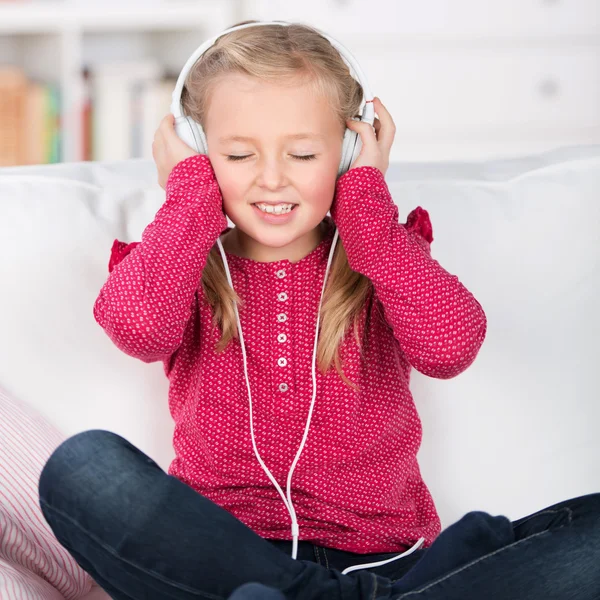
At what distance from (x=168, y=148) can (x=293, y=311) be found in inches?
10.1

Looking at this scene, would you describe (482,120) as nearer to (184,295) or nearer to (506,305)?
(506,305)

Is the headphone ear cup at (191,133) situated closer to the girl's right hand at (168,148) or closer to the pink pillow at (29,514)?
the girl's right hand at (168,148)

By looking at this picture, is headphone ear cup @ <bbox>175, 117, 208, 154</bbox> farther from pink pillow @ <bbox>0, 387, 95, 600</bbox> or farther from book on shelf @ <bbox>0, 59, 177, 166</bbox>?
book on shelf @ <bbox>0, 59, 177, 166</bbox>

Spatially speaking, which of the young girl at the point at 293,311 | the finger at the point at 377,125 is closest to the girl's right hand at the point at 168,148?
the young girl at the point at 293,311

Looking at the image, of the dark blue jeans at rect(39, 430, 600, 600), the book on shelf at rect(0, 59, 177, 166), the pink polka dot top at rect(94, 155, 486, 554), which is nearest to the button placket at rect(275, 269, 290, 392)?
the pink polka dot top at rect(94, 155, 486, 554)

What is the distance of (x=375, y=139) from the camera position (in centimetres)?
119

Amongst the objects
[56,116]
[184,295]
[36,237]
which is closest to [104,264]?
[36,237]

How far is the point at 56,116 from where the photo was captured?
9.45ft

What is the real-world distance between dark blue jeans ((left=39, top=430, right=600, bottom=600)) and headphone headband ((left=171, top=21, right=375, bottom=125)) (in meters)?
0.43

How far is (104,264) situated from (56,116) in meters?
1.72

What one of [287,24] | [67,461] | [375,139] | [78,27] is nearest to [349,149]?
[375,139]

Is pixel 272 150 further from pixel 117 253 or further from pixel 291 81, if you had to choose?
pixel 117 253

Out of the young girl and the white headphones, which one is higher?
the white headphones

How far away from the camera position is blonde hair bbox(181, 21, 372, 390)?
3.68 ft
